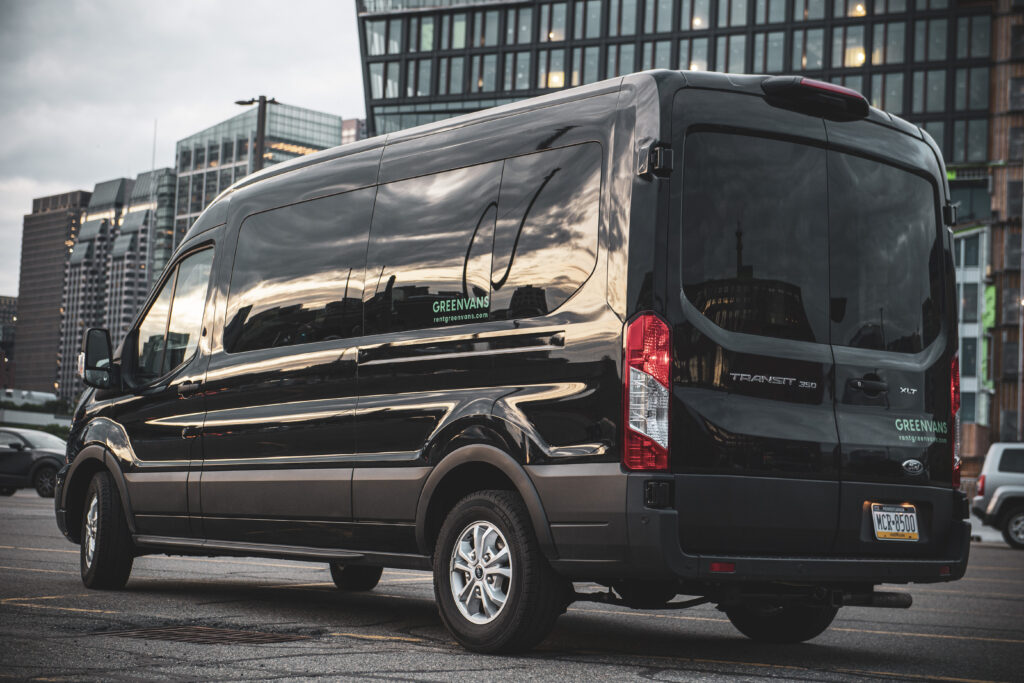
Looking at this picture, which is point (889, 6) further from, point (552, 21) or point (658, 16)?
point (552, 21)

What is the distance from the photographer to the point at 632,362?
537cm

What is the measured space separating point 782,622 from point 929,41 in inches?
2650

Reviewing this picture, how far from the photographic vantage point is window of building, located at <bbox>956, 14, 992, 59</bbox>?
222 ft

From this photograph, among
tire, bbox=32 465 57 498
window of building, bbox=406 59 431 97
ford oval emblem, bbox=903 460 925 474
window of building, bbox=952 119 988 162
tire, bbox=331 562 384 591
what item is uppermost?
window of building, bbox=406 59 431 97

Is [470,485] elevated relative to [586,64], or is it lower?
lower

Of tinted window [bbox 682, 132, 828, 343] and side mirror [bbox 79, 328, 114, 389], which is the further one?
side mirror [bbox 79, 328, 114, 389]

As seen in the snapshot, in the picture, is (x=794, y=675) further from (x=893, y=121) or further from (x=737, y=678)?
(x=893, y=121)

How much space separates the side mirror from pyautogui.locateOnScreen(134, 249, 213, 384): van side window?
0.74 ft

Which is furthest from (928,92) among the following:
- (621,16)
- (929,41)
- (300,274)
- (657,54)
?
(300,274)

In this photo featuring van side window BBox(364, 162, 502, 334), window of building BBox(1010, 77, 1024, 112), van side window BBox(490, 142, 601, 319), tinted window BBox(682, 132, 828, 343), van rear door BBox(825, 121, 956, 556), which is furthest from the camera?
window of building BBox(1010, 77, 1024, 112)

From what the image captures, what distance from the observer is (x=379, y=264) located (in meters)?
6.85

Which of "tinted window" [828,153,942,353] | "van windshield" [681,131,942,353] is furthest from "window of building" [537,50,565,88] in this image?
"van windshield" [681,131,942,353]

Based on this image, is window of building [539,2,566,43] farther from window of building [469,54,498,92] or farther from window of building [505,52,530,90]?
window of building [469,54,498,92]

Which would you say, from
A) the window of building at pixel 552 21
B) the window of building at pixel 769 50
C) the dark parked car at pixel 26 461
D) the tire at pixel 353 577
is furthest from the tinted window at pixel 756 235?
the window of building at pixel 552 21
